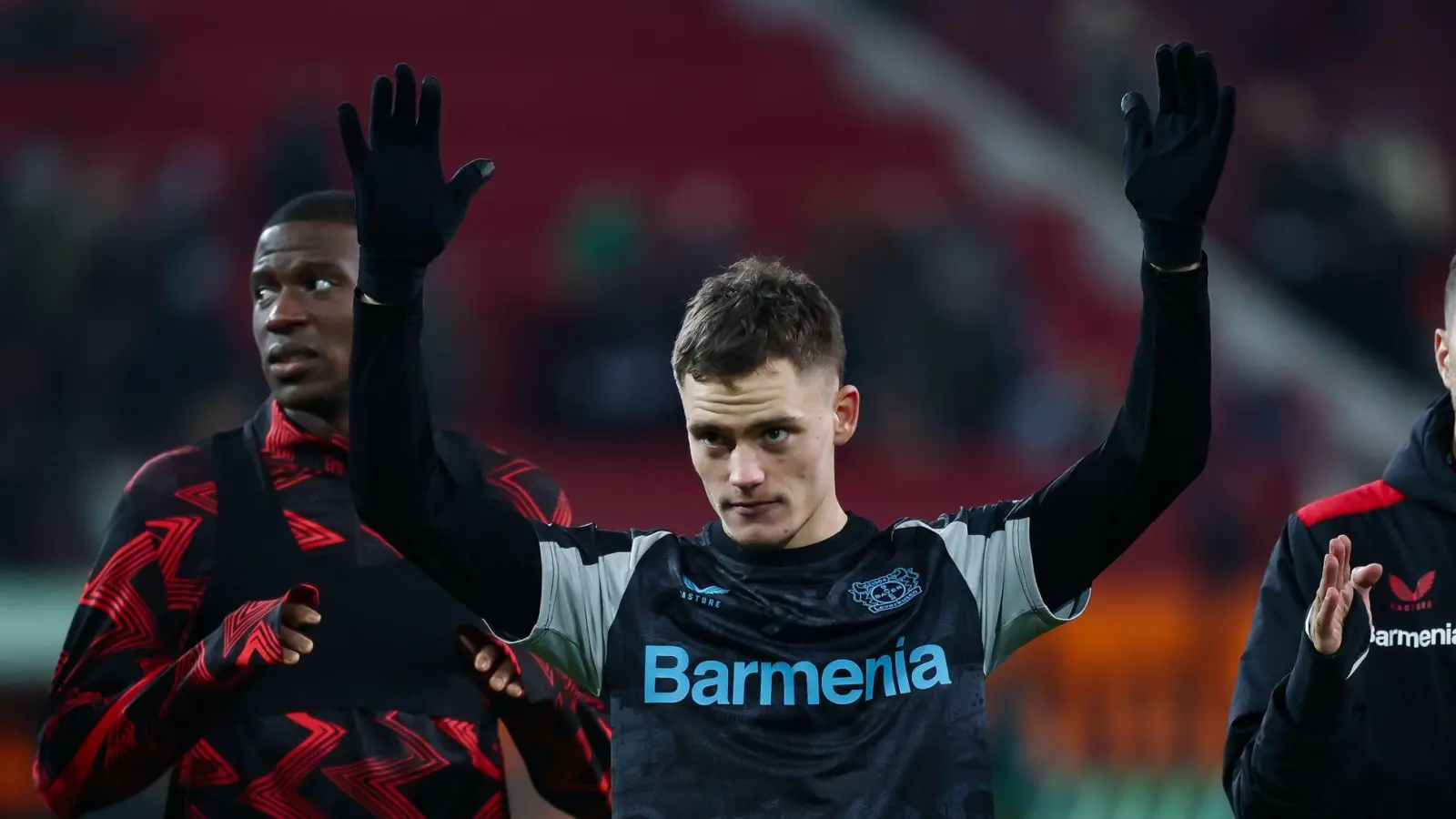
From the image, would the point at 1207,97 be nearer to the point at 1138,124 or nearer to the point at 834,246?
the point at 1138,124

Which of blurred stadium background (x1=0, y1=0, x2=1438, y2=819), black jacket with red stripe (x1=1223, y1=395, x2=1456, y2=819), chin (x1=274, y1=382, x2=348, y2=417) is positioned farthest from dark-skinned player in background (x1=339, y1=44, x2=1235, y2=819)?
blurred stadium background (x1=0, y1=0, x2=1438, y2=819)

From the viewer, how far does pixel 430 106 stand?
2270mm

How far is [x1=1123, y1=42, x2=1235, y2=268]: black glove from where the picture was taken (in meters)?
2.25

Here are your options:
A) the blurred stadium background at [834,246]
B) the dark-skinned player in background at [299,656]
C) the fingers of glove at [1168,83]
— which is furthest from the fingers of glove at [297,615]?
the blurred stadium background at [834,246]

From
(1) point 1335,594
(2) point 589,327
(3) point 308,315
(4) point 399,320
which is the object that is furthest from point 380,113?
(2) point 589,327

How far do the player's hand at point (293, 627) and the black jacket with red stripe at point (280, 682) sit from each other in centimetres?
14

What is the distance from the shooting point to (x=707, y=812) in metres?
2.27

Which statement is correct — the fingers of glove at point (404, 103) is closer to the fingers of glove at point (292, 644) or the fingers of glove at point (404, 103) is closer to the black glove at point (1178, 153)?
the fingers of glove at point (292, 644)

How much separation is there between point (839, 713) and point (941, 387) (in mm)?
7038

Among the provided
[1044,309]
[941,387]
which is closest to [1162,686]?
[941,387]

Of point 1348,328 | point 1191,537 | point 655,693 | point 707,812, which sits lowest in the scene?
point 707,812

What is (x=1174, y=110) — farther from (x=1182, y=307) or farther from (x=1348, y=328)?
(x=1348, y=328)

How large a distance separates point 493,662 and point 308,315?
0.72 metres

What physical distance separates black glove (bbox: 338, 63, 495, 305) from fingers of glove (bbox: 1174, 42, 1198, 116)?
0.91m
